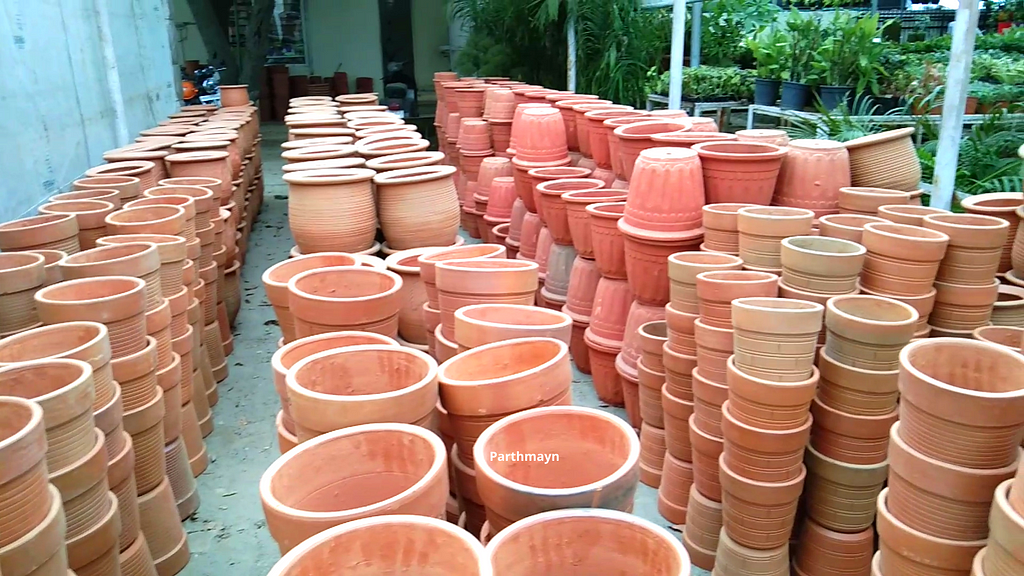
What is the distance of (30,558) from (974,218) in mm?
2493

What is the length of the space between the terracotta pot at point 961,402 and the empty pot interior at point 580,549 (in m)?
0.69

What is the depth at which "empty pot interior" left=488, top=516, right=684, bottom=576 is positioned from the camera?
3.62 feet

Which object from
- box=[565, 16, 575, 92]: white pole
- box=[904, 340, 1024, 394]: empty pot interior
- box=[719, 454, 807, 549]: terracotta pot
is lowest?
box=[719, 454, 807, 549]: terracotta pot

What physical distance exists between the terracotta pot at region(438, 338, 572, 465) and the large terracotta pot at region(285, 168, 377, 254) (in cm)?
156

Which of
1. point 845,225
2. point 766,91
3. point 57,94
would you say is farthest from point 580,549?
point 766,91

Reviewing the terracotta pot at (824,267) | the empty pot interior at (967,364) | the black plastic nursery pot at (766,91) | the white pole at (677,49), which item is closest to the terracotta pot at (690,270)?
the terracotta pot at (824,267)

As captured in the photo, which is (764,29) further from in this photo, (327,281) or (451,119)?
(327,281)

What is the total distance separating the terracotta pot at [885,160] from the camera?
262cm

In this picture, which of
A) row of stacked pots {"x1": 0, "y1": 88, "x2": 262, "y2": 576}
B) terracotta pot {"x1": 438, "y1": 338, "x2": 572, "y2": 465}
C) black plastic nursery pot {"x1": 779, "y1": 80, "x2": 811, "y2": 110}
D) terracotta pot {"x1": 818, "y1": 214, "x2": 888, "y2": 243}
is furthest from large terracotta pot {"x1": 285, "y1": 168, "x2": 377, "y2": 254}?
black plastic nursery pot {"x1": 779, "y1": 80, "x2": 811, "y2": 110}

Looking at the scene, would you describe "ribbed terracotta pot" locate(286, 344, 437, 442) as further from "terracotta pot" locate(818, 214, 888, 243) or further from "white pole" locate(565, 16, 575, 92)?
"white pole" locate(565, 16, 575, 92)

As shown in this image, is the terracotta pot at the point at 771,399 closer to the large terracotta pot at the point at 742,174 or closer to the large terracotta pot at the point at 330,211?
Result: the large terracotta pot at the point at 742,174

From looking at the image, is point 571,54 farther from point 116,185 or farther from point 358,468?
point 358,468

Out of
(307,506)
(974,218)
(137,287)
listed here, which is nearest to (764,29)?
(974,218)

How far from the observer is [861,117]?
413 centimetres
